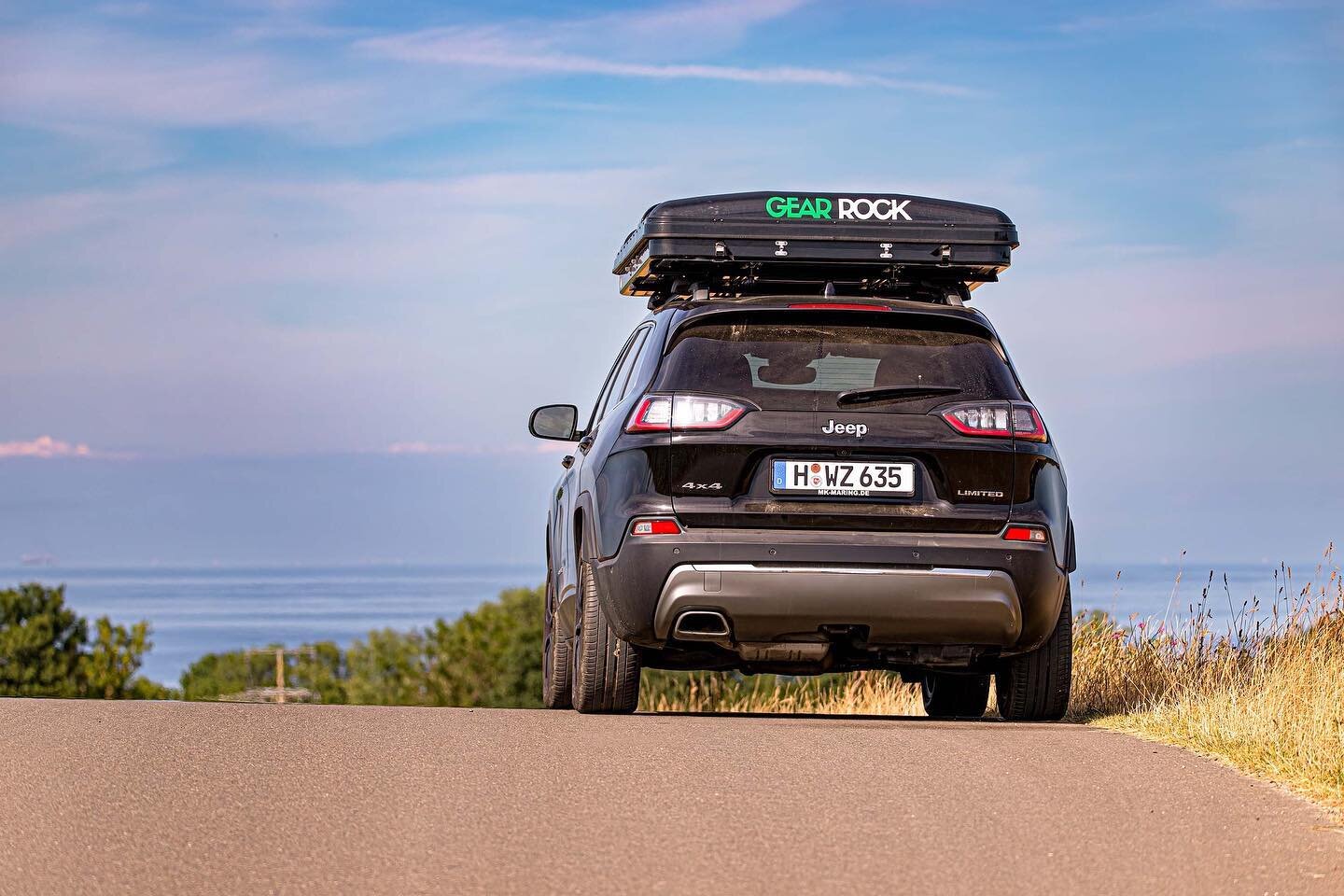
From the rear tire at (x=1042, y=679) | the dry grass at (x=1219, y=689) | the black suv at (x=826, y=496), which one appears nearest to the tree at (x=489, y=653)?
the dry grass at (x=1219, y=689)

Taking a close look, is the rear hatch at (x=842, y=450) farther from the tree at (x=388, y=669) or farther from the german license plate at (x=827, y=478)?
the tree at (x=388, y=669)

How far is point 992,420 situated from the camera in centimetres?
823

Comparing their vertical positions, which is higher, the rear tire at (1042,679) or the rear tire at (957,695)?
the rear tire at (1042,679)

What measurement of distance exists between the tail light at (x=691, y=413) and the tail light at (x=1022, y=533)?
50.6 inches

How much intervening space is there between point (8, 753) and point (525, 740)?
6.80ft

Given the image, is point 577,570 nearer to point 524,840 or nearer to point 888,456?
point 888,456

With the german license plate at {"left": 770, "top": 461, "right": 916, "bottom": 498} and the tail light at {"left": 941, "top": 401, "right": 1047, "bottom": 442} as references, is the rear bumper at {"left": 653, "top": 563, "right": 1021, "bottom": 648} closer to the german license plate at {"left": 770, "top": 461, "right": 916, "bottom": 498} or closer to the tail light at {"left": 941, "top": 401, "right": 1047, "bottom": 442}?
the german license plate at {"left": 770, "top": 461, "right": 916, "bottom": 498}

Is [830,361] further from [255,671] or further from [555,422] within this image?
[255,671]

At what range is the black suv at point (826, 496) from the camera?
26.7 feet

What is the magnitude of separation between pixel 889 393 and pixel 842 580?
85cm

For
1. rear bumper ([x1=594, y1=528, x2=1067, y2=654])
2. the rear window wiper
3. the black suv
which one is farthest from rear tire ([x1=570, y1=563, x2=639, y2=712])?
the rear window wiper

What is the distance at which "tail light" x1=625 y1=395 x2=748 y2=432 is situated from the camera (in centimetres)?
816

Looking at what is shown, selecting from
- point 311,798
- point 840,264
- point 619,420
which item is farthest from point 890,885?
point 840,264

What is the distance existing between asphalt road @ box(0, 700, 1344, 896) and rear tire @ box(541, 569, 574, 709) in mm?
2047
